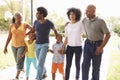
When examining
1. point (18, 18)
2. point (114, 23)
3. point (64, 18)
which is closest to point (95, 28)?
point (18, 18)

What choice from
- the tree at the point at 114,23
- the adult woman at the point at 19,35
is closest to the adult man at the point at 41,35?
the adult woman at the point at 19,35

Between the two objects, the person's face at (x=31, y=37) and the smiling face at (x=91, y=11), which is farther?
the person's face at (x=31, y=37)

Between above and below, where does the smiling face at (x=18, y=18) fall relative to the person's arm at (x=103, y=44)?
above

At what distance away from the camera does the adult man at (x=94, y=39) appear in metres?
4.28

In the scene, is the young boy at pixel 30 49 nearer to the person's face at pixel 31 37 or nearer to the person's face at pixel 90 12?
the person's face at pixel 31 37

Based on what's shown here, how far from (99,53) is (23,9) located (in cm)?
487

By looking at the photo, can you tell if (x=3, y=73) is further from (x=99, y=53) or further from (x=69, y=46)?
(x=99, y=53)

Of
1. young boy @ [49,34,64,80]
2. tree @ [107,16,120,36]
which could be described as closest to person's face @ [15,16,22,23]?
young boy @ [49,34,64,80]

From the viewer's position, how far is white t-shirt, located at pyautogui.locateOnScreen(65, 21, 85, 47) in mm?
4703

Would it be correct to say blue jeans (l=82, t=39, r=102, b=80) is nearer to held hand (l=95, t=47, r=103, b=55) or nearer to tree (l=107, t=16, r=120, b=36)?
held hand (l=95, t=47, r=103, b=55)

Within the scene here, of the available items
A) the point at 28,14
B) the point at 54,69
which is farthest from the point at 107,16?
the point at 54,69

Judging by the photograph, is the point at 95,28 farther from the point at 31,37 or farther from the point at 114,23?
the point at 114,23

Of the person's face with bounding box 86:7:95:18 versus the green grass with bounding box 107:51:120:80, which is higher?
the person's face with bounding box 86:7:95:18

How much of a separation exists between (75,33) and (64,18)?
10.6ft
